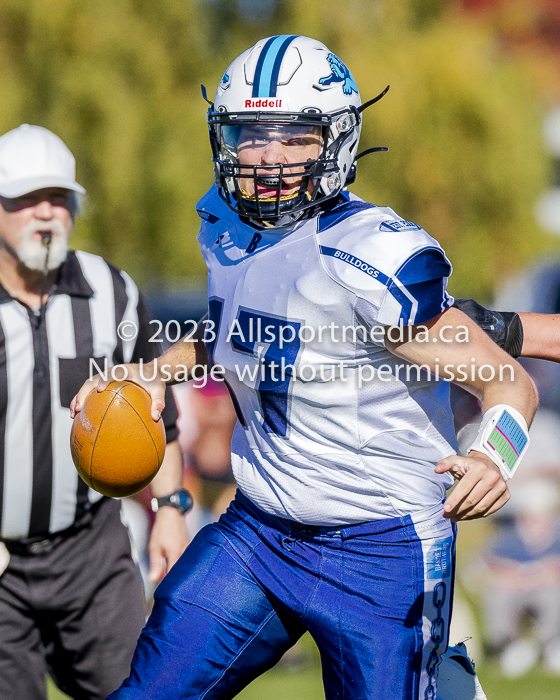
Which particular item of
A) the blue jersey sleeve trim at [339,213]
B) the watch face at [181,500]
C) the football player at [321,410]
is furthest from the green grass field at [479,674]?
the blue jersey sleeve trim at [339,213]

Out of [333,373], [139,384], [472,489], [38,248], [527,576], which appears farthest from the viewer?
[527,576]

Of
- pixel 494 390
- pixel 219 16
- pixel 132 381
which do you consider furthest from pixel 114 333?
pixel 219 16

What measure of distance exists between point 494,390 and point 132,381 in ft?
3.19

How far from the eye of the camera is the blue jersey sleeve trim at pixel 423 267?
2131 mm

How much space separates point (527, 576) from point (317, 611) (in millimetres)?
3232

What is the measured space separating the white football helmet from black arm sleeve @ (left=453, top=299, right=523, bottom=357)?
47 centimetres

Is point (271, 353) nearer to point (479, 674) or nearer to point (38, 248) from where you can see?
point (38, 248)

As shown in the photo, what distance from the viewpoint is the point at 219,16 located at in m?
11.3

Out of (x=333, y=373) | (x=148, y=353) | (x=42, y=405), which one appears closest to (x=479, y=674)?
(x=148, y=353)

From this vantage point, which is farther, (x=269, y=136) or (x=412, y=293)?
(x=269, y=136)

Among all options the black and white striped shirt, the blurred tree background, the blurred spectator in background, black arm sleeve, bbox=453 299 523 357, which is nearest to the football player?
black arm sleeve, bbox=453 299 523 357

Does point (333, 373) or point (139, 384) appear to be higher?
point (333, 373)

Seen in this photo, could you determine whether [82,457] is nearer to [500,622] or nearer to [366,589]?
[366,589]

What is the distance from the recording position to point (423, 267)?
2152 mm
